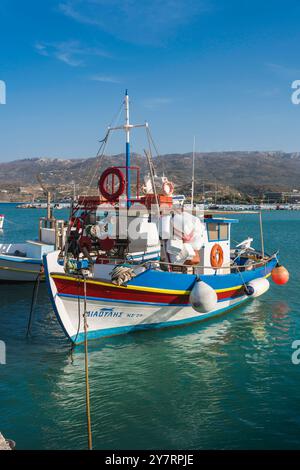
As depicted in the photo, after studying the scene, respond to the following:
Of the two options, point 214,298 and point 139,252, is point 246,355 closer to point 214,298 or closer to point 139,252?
point 214,298

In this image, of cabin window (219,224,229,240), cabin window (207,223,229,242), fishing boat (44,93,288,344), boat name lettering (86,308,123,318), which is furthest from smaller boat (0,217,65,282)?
cabin window (219,224,229,240)

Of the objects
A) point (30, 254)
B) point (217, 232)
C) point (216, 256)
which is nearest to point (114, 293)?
point (216, 256)

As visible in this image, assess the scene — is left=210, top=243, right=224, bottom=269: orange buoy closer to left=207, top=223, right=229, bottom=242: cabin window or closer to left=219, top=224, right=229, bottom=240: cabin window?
left=207, top=223, right=229, bottom=242: cabin window

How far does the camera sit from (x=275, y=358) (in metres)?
14.2

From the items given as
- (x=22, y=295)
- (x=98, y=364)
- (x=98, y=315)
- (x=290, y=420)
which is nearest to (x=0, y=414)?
(x=98, y=364)

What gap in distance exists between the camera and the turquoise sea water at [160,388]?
31.9ft

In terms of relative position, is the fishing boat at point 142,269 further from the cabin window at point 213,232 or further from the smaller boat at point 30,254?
the smaller boat at point 30,254

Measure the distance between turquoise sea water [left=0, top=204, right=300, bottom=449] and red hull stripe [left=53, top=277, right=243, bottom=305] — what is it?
142 centimetres

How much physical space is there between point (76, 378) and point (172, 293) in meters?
4.87

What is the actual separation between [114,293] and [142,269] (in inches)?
63.2

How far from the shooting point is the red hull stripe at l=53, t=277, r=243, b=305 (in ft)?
46.7

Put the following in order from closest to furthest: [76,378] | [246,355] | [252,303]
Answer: [76,378], [246,355], [252,303]

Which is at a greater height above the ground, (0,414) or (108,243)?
(108,243)

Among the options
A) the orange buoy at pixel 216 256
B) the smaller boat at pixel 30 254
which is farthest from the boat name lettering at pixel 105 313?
the smaller boat at pixel 30 254
